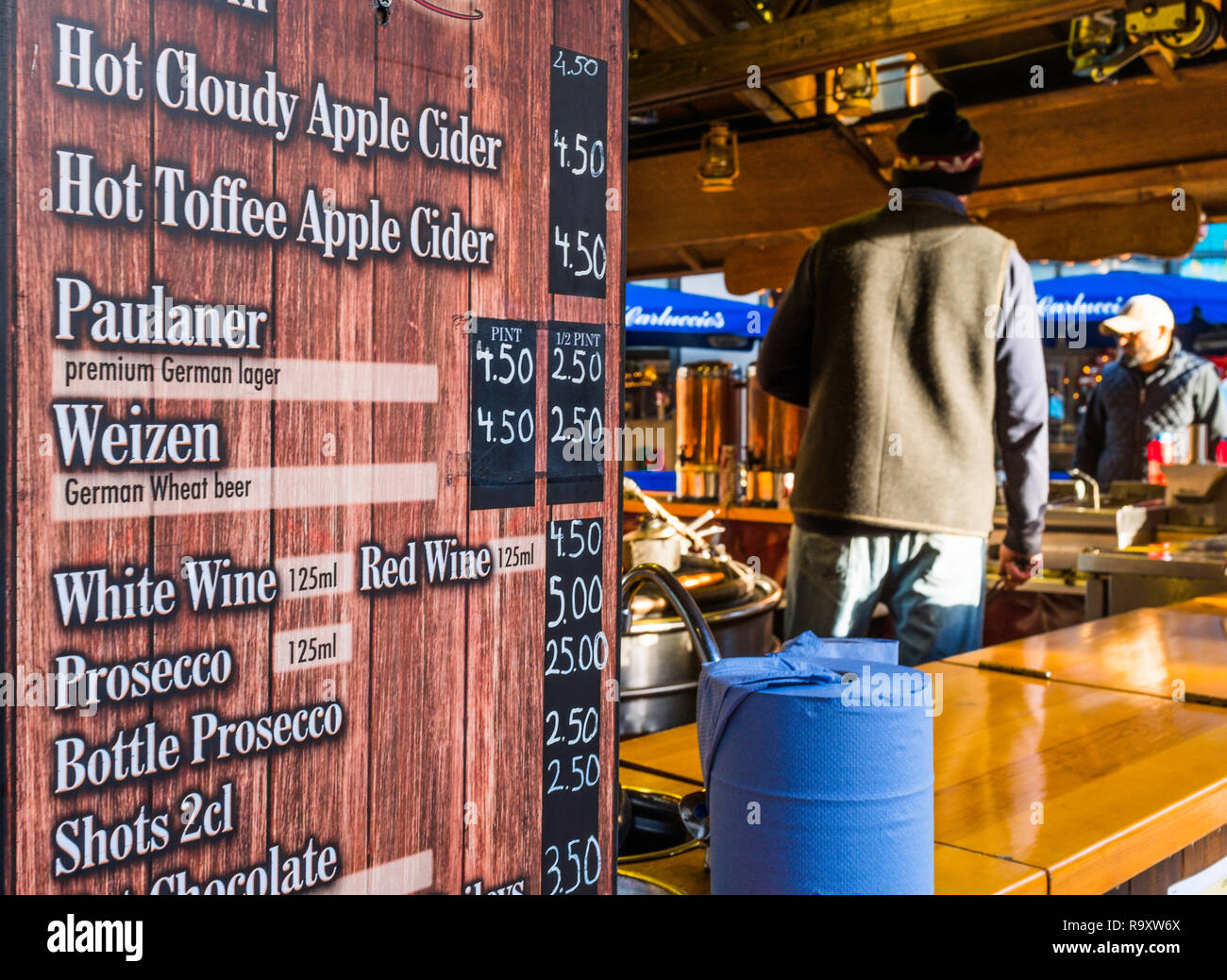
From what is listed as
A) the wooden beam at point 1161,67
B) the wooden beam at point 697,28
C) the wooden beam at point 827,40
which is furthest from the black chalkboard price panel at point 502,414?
the wooden beam at point 697,28

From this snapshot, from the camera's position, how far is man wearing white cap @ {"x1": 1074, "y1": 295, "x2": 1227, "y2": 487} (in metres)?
5.22

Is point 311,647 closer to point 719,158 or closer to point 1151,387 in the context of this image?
point 719,158

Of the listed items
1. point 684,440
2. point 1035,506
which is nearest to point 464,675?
point 1035,506

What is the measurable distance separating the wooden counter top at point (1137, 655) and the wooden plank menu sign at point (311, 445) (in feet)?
4.26

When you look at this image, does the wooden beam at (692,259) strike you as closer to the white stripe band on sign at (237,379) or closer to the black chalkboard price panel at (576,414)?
the black chalkboard price panel at (576,414)

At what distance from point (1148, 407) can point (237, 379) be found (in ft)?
17.2

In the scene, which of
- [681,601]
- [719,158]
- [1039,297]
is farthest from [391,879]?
[1039,297]

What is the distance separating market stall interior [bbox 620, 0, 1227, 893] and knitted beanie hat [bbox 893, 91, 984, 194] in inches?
38.9

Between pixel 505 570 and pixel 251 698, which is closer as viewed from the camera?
pixel 251 698

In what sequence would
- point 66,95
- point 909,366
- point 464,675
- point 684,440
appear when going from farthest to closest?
1. point 684,440
2. point 909,366
3. point 464,675
4. point 66,95

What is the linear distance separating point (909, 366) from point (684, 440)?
3.02m

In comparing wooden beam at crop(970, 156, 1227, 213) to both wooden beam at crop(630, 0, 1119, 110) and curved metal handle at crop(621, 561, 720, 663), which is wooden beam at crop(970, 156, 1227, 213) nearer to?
wooden beam at crop(630, 0, 1119, 110)

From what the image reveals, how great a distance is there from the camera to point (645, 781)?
1.52 m

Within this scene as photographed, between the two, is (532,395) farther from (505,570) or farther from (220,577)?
(220,577)
